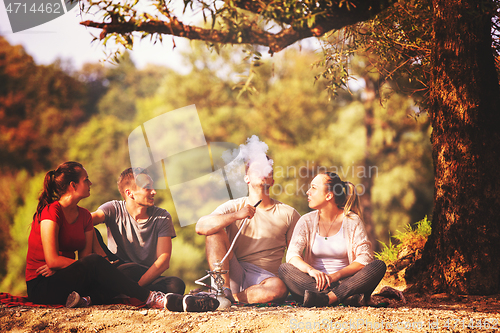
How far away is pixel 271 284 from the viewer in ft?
12.5

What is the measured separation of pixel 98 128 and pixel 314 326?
9.83 meters

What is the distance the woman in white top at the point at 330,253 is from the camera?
357 centimetres

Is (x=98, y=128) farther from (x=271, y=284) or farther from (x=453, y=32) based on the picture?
(x=453, y=32)

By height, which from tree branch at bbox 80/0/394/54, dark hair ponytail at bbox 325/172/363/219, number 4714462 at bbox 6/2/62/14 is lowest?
dark hair ponytail at bbox 325/172/363/219

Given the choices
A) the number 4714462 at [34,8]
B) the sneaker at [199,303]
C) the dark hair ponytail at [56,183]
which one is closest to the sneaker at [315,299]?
the sneaker at [199,303]

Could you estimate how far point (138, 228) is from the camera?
→ 4.02m

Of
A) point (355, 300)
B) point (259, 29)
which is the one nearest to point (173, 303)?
point (355, 300)

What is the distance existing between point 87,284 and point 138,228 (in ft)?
2.48

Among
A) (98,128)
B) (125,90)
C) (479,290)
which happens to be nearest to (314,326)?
(479,290)

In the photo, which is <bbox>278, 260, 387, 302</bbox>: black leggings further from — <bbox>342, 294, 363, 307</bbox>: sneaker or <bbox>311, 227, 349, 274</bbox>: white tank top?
<bbox>311, 227, 349, 274</bbox>: white tank top

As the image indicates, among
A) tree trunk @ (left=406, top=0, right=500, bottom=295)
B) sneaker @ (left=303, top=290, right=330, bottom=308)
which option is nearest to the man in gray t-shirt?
sneaker @ (left=303, top=290, right=330, bottom=308)

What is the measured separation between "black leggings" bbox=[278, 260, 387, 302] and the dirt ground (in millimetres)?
196

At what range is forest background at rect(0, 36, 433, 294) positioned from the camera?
7.77 m

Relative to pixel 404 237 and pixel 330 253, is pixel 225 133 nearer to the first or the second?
pixel 404 237
